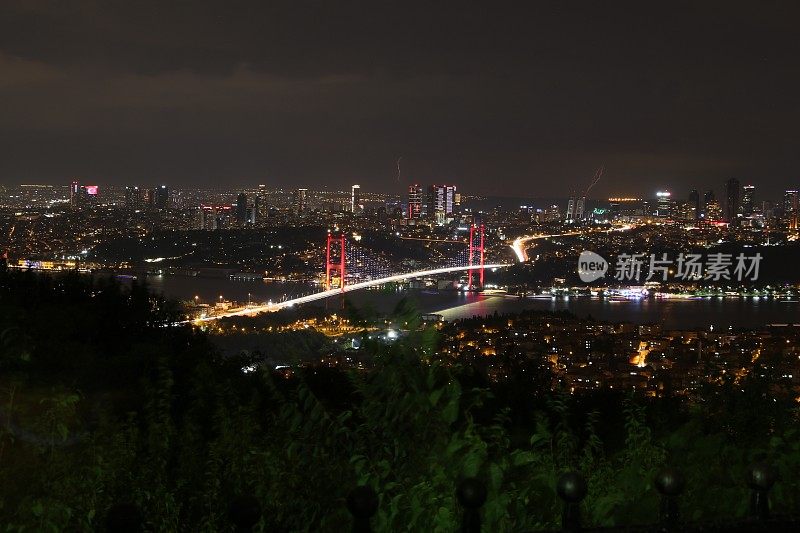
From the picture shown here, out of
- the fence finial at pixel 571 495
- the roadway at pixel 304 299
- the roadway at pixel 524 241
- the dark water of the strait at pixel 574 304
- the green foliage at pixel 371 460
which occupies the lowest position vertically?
the dark water of the strait at pixel 574 304

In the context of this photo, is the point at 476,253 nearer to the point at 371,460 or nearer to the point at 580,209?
the point at 580,209

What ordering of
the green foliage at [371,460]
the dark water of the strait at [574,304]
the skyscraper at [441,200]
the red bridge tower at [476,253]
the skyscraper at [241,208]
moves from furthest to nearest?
1. the skyscraper at [441,200]
2. the skyscraper at [241,208]
3. the red bridge tower at [476,253]
4. the dark water of the strait at [574,304]
5. the green foliage at [371,460]

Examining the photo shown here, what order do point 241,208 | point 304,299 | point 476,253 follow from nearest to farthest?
point 304,299
point 476,253
point 241,208

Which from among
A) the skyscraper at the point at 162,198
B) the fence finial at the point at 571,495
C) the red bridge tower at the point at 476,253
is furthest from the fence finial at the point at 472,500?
the skyscraper at the point at 162,198

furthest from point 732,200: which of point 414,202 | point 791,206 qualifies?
point 414,202

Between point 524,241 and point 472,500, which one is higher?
point 472,500

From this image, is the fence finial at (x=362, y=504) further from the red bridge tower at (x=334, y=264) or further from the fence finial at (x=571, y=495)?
the red bridge tower at (x=334, y=264)

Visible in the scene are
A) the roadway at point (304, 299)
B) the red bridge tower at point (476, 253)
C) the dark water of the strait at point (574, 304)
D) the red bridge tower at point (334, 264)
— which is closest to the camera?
the roadway at point (304, 299)

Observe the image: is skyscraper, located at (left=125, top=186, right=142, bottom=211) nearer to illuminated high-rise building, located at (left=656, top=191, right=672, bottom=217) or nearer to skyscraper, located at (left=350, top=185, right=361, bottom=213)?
skyscraper, located at (left=350, top=185, right=361, bottom=213)

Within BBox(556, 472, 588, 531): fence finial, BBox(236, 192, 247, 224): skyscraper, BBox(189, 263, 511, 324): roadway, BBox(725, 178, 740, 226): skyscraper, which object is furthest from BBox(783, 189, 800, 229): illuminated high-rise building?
BBox(556, 472, 588, 531): fence finial
